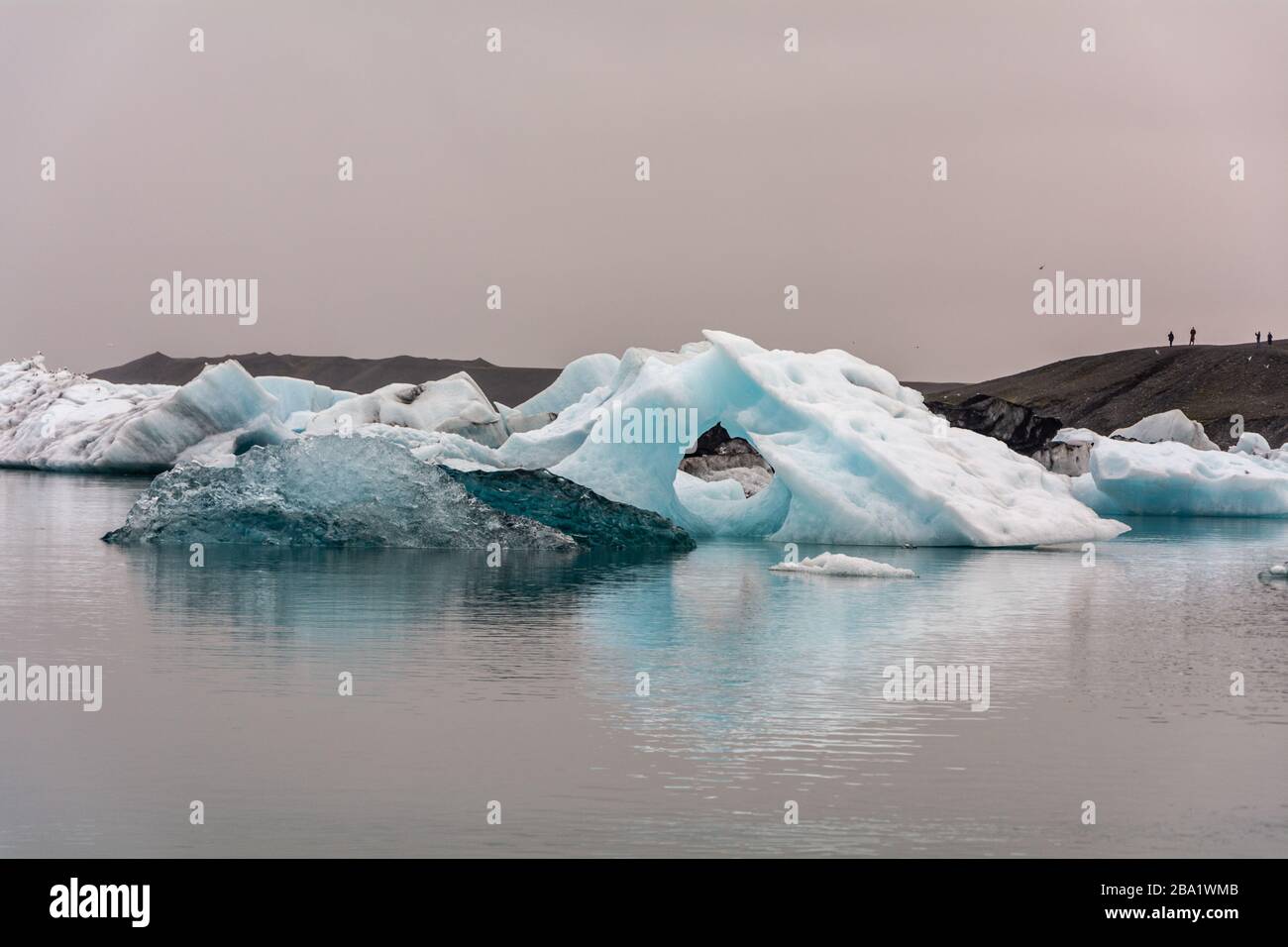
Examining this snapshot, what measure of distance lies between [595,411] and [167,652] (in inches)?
809

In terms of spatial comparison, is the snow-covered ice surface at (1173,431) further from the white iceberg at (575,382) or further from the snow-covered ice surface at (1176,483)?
the white iceberg at (575,382)

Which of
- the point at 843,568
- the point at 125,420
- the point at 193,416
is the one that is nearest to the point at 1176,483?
the point at 843,568

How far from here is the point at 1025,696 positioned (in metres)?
10.9

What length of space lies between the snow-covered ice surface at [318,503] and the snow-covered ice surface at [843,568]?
13.8 feet

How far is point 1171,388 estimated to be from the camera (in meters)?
94.1

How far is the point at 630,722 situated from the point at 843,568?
10.6m

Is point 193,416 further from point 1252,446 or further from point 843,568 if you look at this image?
point 1252,446

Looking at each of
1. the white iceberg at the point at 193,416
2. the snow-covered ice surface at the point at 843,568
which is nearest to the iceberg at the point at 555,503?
the snow-covered ice surface at the point at 843,568

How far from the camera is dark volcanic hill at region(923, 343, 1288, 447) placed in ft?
267

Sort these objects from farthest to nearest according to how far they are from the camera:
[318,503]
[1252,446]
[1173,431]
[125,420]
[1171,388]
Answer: [1171,388] < [1173,431] < [1252,446] < [125,420] < [318,503]

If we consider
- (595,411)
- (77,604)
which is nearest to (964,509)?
(595,411)

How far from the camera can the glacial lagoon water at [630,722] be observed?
7.24 metres

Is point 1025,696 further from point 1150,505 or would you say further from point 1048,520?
point 1150,505

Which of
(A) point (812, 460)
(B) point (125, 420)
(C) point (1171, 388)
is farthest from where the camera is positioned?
(C) point (1171, 388)
